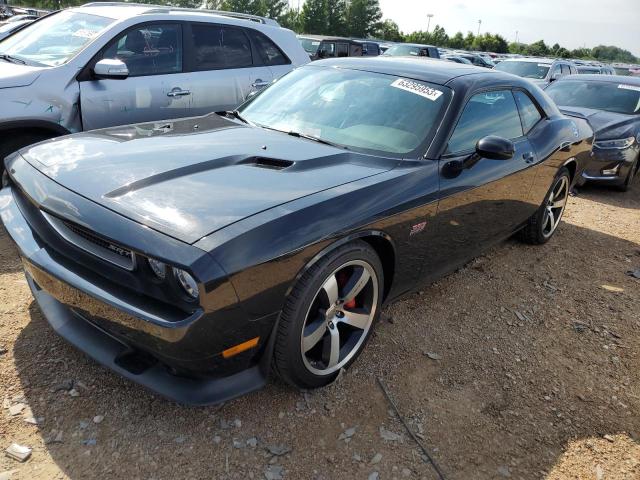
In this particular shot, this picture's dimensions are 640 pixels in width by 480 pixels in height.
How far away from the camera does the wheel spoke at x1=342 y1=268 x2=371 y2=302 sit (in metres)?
2.49

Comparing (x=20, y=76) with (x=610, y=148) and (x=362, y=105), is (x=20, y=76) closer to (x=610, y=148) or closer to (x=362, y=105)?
(x=362, y=105)

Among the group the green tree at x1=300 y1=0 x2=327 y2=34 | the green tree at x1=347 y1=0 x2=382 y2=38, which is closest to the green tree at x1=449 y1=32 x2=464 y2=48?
the green tree at x1=347 y1=0 x2=382 y2=38

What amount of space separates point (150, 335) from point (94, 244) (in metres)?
0.50

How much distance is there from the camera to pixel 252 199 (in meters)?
2.16

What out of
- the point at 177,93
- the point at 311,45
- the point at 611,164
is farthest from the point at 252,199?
the point at 311,45

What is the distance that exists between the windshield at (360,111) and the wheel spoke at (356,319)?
94 cm

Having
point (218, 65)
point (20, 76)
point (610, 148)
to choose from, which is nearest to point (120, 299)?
point (20, 76)

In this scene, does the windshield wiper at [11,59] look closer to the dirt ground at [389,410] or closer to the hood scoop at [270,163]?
the dirt ground at [389,410]

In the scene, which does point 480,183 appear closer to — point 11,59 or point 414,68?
point 414,68

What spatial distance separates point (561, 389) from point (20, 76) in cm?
441

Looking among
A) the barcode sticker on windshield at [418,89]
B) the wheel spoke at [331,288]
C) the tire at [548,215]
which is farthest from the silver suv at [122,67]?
the tire at [548,215]

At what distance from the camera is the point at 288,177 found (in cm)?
242

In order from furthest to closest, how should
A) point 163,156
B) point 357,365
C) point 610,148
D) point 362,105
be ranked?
point 610,148, point 362,105, point 357,365, point 163,156

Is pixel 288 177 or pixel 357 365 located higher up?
pixel 288 177
